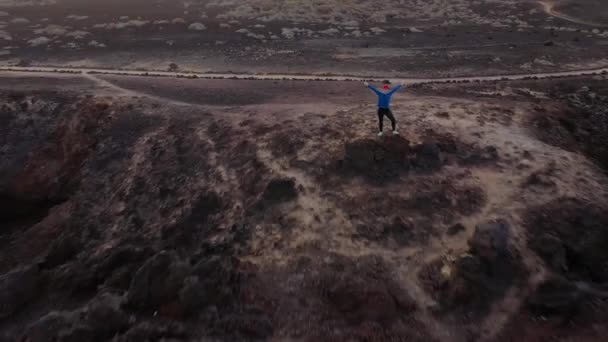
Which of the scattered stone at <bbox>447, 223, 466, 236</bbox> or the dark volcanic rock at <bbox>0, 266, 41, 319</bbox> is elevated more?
the scattered stone at <bbox>447, 223, 466, 236</bbox>

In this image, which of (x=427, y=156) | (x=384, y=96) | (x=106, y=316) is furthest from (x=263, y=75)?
(x=106, y=316)

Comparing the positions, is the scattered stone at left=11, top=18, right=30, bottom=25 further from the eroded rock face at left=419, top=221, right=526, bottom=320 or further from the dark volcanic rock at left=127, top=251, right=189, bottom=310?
the eroded rock face at left=419, top=221, right=526, bottom=320

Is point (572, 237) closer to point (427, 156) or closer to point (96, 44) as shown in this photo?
point (427, 156)

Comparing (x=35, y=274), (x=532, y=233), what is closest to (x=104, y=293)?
(x=35, y=274)

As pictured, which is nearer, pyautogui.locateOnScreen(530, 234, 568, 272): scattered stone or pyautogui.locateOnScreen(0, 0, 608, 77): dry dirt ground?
pyautogui.locateOnScreen(530, 234, 568, 272): scattered stone

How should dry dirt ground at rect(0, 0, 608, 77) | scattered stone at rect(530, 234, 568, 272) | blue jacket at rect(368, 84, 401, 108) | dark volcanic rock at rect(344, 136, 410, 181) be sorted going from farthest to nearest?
dry dirt ground at rect(0, 0, 608, 77) < dark volcanic rock at rect(344, 136, 410, 181) < blue jacket at rect(368, 84, 401, 108) < scattered stone at rect(530, 234, 568, 272)

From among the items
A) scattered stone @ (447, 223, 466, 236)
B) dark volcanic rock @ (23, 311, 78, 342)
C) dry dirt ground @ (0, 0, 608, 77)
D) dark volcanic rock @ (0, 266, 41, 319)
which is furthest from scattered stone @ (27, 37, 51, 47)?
scattered stone @ (447, 223, 466, 236)

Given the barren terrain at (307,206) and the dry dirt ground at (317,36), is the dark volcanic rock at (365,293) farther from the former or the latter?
the dry dirt ground at (317,36)
